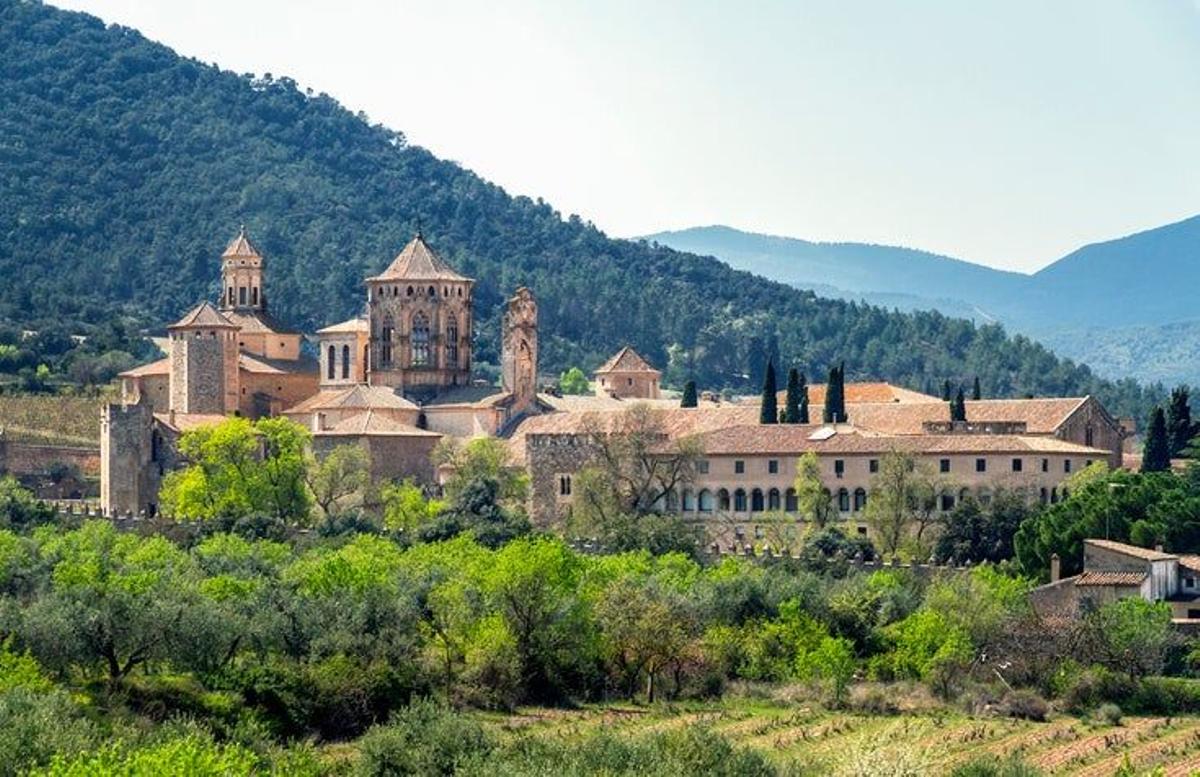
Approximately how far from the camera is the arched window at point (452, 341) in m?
112

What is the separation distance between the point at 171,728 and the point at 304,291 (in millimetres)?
136369

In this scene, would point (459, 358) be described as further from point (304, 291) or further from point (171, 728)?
point (304, 291)

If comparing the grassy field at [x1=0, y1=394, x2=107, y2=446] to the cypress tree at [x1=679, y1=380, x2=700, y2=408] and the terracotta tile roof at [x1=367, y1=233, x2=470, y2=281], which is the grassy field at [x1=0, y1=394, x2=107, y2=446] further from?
the cypress tree at [x1=679, y1=380, x2=700, y2=408]

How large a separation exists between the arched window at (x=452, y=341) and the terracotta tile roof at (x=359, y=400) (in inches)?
136

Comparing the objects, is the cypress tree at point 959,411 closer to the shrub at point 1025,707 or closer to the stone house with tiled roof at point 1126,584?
the stone house with tiled roof at point 1126,584

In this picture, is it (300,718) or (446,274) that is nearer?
(300,718)

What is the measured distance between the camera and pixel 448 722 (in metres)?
52.7

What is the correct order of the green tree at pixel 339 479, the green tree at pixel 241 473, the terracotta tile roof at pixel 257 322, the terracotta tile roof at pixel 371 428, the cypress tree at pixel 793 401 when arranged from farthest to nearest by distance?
the terracotta tile roof at pixel 257 322
the cypress tree at pixel 793 401
the terracotta tile roof at pixel 371 428
the green tree at pixel 339 479
the green tree at pixel 241 473

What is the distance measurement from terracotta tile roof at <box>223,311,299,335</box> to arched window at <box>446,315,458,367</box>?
874 cm

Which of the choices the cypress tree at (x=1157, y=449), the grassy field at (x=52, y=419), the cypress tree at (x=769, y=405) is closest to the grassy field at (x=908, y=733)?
the cypress tree at (x=1157, y=449)

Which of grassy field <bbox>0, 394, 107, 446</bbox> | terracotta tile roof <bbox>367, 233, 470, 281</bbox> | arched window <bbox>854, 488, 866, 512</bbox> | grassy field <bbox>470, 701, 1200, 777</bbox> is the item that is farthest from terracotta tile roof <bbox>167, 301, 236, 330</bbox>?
grassy field <bbox>470, 701, 1200, 777</bbox>

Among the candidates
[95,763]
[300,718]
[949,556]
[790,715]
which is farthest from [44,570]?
[95,763]

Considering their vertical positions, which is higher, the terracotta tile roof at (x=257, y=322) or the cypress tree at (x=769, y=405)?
the terracotta tile roof at (x=257, y=322)

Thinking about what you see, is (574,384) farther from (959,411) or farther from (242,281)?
(959,411)
